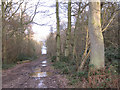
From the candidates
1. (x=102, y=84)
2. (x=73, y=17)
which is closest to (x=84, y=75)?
(x=102, y=84)

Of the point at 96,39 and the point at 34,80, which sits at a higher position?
the point at 96,39

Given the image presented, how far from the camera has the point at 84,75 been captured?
643cm

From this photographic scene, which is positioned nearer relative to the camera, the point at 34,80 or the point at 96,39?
the point at 96,39

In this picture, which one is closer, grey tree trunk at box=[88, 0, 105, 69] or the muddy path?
the muddy path

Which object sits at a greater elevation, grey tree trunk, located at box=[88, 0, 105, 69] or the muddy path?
grey tree trunk, located at box=[88, 0, 105, 69]

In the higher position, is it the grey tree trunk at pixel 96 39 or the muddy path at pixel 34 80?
the grey tree trunk at pixel 96 39

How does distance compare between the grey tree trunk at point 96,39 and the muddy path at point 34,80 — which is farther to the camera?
the grey tree trunk at point 96,39

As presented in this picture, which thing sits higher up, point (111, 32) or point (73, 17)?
point (73, 17)

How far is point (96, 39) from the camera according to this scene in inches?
258

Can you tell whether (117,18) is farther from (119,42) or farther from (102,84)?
(102,84)

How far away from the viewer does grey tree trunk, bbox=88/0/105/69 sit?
21.2 feet

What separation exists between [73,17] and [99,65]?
10.7 m

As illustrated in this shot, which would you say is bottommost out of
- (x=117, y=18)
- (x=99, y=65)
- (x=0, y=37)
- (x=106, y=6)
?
(x=99, y=65)

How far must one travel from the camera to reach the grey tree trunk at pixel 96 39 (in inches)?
255
